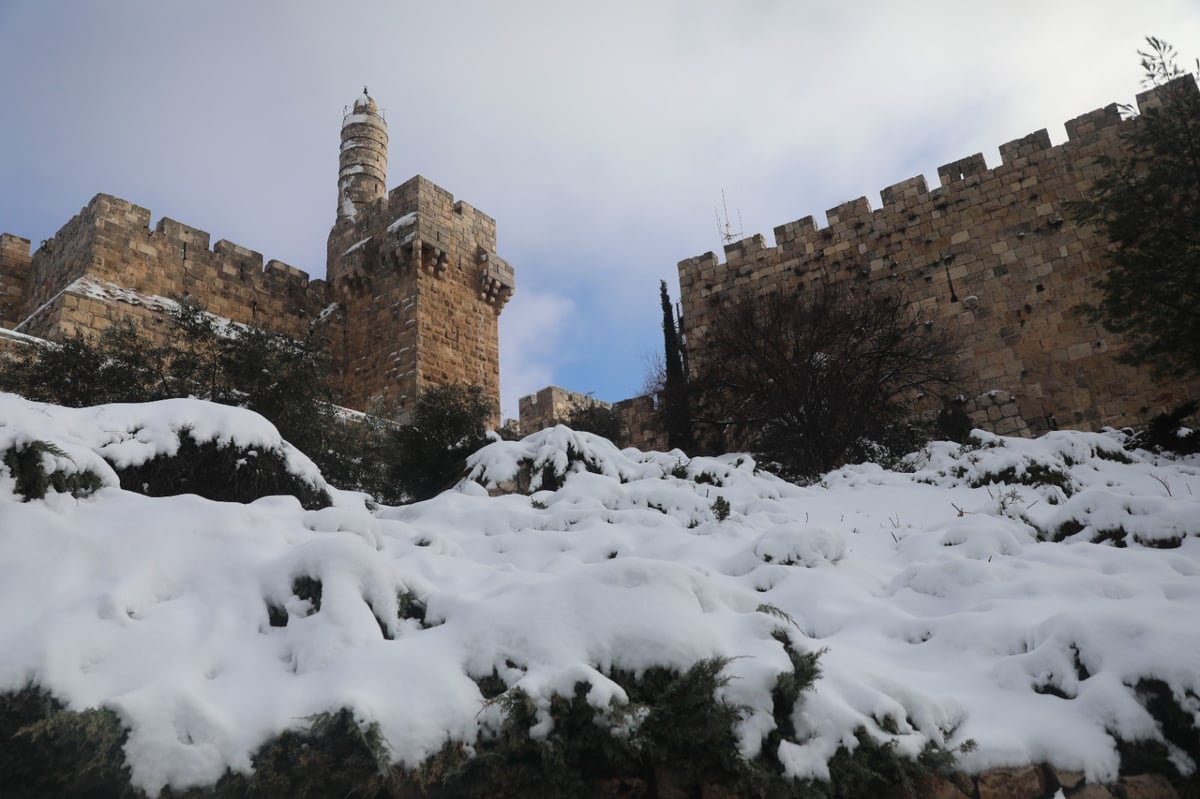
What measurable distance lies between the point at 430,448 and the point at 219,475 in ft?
15.2

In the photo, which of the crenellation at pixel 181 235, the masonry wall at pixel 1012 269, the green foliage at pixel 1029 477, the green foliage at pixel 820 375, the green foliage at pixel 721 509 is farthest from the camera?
the crenellation at pixel 181 235

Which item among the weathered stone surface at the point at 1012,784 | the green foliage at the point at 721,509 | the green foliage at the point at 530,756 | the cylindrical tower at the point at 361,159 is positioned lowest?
the weathered stone surface at the point at 1012,784

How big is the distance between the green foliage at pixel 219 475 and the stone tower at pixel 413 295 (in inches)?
332

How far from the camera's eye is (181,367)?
9.36 metres

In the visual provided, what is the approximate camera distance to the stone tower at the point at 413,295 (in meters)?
15.3

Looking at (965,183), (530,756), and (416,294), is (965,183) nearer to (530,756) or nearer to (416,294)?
(416,294)

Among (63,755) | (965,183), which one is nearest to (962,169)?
(965,183)

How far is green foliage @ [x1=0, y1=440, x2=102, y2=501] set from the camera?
3953 millimetres

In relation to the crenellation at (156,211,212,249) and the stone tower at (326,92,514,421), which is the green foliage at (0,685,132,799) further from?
the crenellation at (156,211,212,249)

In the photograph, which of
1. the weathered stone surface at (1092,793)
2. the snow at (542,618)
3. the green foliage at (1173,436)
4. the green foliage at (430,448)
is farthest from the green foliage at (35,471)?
the green foliage at (1173,436)

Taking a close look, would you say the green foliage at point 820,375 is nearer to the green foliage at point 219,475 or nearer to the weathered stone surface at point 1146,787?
the green foliage at point 219,475

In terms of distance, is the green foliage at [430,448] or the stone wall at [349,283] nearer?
the green foliage at [430,448]

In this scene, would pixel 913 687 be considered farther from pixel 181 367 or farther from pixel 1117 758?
pixel 181 367

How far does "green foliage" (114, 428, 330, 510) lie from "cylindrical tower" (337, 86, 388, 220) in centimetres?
1300
